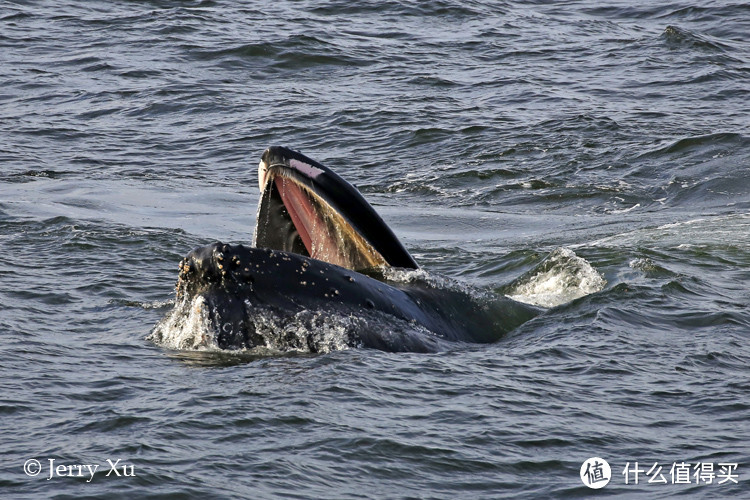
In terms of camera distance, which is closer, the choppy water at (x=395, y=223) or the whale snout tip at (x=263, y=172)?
the choppy water at (x=395, y=223)

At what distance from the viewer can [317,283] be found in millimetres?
6789

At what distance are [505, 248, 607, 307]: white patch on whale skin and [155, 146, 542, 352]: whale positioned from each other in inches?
79.0

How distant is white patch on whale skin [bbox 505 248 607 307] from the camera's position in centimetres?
1003

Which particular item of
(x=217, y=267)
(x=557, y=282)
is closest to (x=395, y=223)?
(x=557, y=282)

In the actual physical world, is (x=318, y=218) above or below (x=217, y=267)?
above

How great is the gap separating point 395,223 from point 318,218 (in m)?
6.93

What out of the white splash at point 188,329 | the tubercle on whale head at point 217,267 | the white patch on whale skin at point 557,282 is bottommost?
the white patch on whale skin at point 557,282

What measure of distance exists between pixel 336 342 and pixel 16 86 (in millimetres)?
17070

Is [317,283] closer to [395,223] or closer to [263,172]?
[263,172]

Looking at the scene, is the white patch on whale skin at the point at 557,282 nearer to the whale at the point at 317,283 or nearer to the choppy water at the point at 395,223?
the choppy water at the point at 395,223

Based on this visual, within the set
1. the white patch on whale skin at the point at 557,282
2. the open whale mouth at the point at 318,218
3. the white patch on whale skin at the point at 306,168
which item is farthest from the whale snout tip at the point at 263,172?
the white patch on whale skin at the point at 557,282

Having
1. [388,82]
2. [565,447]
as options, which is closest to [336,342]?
[565,447]

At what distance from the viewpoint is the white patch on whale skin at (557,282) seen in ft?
32.9

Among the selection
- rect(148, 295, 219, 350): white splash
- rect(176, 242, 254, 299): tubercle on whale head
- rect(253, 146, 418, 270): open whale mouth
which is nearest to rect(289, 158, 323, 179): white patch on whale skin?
rect(253, 146, 418, 270): open whale mouth
